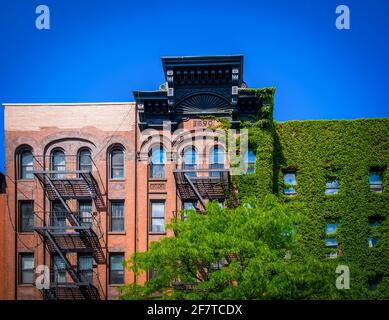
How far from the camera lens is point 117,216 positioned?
2011 centimetres

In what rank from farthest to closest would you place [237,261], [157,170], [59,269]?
[157,170], [59,269], [237,261]

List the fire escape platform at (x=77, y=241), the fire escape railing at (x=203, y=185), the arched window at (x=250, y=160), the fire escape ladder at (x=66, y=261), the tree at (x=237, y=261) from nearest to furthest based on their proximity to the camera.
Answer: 1. the tree at (x=237, y=261)
2. the fire escape ladder at (x=66, y=261)
3. the fire escape platform at (x=77, y=241)
4. the fire escape railing at (x=203, y=185)
5. the arched window at (x=250, y=160)

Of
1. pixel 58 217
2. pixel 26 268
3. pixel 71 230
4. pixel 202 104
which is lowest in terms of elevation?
pixel 26 268

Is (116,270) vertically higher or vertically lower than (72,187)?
lower

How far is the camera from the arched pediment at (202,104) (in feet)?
66.7

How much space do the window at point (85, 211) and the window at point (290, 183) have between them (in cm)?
981

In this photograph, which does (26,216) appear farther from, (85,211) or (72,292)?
(72,292)

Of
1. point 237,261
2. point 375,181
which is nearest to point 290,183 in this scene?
point 375,181

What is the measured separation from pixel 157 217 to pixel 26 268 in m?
6.91

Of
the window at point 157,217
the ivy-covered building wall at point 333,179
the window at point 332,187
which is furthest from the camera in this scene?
the window at point 332,187

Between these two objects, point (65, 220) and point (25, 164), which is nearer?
point (65, 220)

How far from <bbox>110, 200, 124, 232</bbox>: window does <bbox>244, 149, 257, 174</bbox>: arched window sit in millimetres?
6466

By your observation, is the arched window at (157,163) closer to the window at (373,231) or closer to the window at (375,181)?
the window at (375,181)

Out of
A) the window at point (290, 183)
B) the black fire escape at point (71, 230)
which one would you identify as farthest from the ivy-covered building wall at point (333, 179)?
the black fire escape at point (71, 230)
